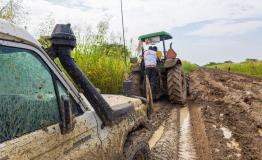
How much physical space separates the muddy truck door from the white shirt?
9.55 m

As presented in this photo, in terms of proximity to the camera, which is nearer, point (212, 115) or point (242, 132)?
point (242, 132)

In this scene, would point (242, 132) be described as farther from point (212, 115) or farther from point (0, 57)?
point (0, 57)

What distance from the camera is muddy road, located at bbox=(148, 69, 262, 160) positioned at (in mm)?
6930

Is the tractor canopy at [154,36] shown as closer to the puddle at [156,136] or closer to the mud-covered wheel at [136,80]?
the mud-covered wheel at [136,80]

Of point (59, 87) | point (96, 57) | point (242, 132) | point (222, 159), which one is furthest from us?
point (96, 57)

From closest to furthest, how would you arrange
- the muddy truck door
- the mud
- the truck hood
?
1. the muddy truck door
2. the truck hood
3. the mud

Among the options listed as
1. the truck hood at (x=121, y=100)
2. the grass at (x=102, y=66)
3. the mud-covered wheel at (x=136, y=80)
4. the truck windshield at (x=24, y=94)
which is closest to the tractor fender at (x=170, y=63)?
the mud-covered wheel at (x=136, y=80)

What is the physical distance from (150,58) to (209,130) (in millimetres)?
4557

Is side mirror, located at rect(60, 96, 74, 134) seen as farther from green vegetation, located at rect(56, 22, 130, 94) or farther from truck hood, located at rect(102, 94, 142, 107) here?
green vegetation, located at rect(56, 22, 130, 94)

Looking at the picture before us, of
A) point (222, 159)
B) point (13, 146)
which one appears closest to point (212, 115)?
point (222, 159)

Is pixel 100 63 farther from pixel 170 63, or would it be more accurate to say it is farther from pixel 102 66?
pixel 170 63

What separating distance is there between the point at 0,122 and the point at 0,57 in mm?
407

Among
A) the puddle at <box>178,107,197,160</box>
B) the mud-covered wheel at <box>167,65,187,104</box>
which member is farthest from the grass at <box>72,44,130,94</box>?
the mud-covered wheel at <box>167,65,187,104</box>

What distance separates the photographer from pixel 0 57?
2678 millimetres
